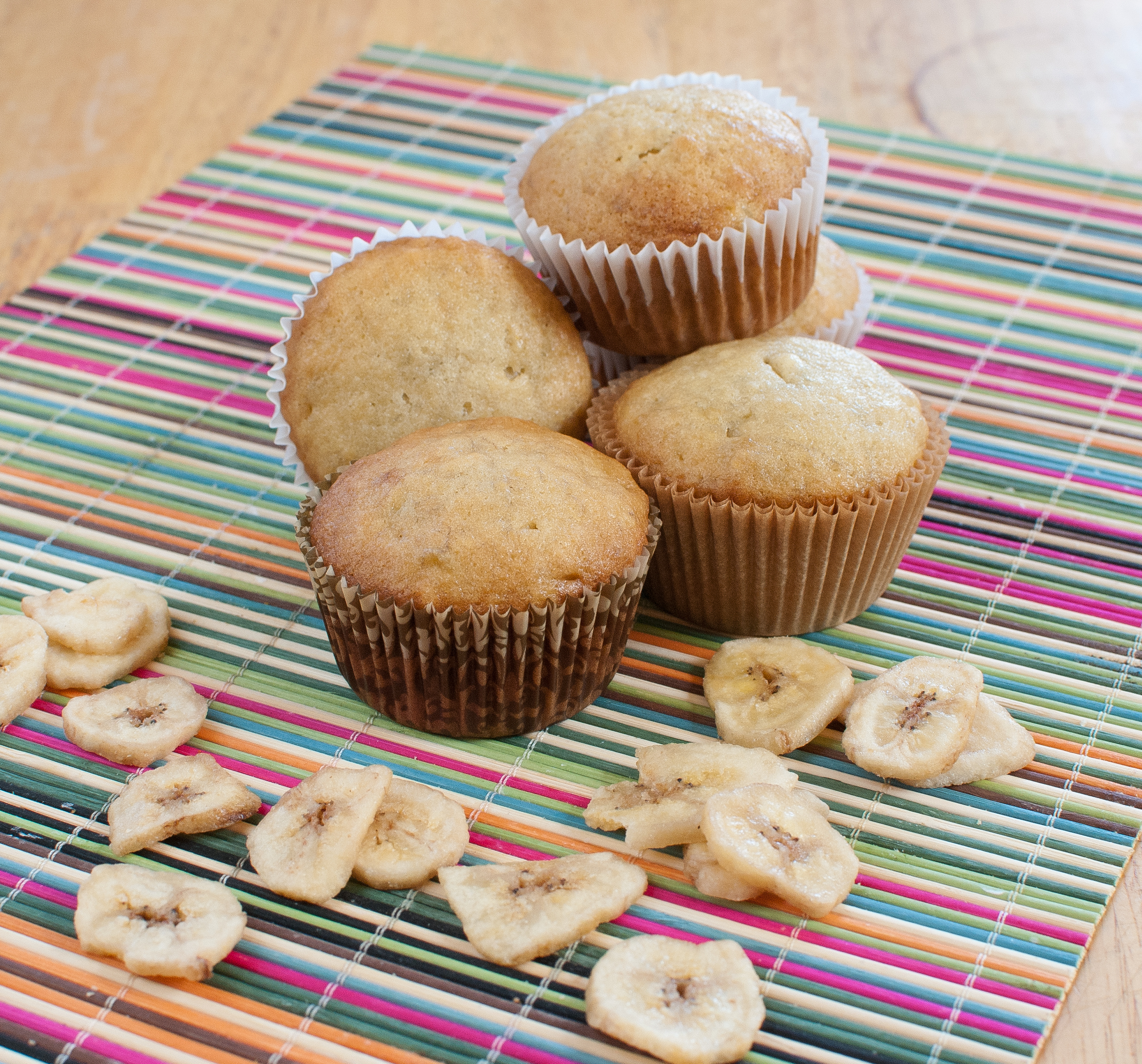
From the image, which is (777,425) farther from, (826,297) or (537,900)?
(537,900)

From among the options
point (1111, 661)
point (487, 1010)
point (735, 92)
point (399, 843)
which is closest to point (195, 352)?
point (735, 92)

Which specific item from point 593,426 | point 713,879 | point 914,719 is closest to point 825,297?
point 593,426

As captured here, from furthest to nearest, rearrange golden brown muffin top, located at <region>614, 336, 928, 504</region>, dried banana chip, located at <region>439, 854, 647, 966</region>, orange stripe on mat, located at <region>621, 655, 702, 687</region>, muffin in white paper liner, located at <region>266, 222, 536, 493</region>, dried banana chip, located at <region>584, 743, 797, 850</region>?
muffin in white paper liner, located at <region>266, 222, 536, 493</region>, orange stripe on mat, located at <region>621, 655, 702, 687</region>, golden brown muffin top, located at <region>614, 336, 928, 504</region>, dried banana chip, located at <region>584, 743, 797, 850</region>, dried banana chip, located at <region>439, 854, 647, 966</region>

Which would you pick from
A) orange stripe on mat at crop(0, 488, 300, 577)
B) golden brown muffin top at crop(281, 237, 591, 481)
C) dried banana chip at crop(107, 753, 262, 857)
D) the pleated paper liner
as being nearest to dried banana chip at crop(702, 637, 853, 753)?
golden brown muffin top at crop(281, 237, 591, 481)

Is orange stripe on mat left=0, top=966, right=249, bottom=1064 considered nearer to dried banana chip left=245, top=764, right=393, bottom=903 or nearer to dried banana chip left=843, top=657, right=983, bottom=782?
dried banana chip left=245, top=764, right=393, bottom=903

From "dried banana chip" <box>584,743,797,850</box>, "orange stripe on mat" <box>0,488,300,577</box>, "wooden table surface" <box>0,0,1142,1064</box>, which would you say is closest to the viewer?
"dried banana chip" <box>584,743,797,850</box>
